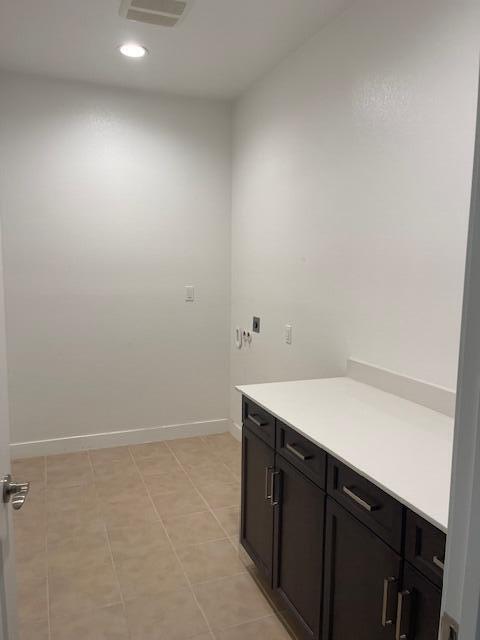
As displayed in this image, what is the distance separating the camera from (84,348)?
12.6 ft

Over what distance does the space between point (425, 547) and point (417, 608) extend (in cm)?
17

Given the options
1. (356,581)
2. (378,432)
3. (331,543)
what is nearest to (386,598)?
(356,581)

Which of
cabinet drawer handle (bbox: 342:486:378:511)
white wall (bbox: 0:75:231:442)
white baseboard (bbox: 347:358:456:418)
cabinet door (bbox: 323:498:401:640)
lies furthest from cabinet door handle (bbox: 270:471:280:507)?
white wall (bbox: 0:75:231:442)

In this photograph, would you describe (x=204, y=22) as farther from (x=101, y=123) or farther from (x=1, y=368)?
(x=1, y=368)

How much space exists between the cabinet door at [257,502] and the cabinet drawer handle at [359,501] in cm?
55

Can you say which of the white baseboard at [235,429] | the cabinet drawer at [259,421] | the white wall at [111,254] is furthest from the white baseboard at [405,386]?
the white wall at [111,254]

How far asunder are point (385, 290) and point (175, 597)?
170 cm

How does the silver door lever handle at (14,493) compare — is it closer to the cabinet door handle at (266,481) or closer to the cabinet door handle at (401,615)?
the cabinet door handle at (401,615)

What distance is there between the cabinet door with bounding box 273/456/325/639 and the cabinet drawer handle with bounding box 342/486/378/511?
0.17m

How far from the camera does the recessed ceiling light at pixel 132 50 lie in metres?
2.96

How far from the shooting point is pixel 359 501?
4.84 ft

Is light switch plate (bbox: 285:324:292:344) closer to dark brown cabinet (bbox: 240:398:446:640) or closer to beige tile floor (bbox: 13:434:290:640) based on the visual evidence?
dark brown cabinet (bbox: 240:398:446:640)

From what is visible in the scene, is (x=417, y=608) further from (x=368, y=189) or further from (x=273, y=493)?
(x=368, y=189)

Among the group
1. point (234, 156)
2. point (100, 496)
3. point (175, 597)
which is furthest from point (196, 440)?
point (234, 156)
